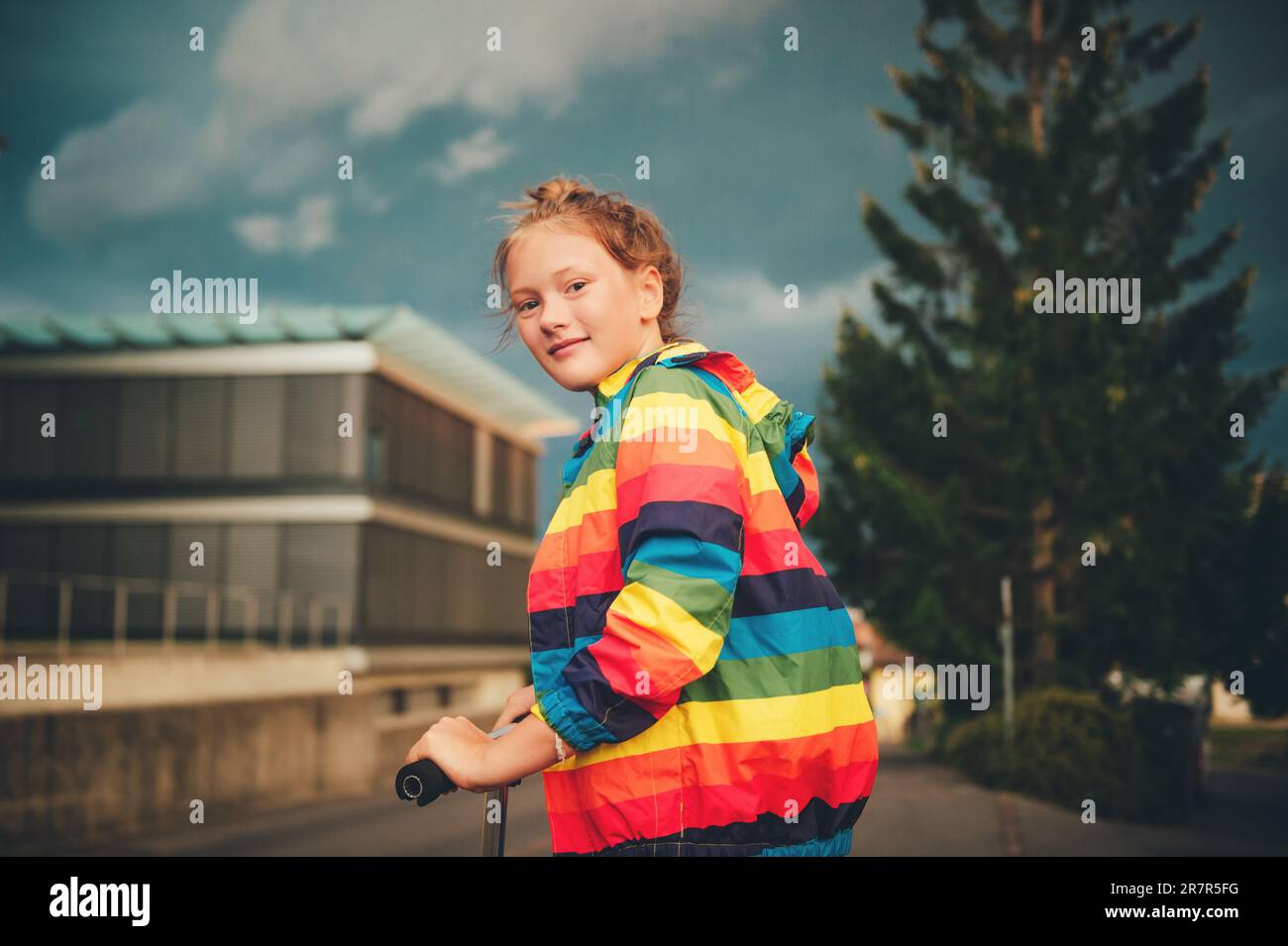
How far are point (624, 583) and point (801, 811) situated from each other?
0.41 meters

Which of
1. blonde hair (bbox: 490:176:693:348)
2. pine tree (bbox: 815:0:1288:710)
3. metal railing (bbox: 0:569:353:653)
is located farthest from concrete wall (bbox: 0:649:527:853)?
blonde hair (bbox: 490:176:693:348)

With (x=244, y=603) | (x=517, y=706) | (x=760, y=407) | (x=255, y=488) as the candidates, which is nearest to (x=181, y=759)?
(x=244, y=603)

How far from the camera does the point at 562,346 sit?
6.36 ft

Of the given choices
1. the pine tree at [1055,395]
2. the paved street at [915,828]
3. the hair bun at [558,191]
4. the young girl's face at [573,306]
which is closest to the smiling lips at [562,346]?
the young girl's face at [573,306]

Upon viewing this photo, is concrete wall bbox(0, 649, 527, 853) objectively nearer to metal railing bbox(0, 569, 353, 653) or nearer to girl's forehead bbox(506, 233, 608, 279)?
metal railing bbox(0, 569, 353, 653)

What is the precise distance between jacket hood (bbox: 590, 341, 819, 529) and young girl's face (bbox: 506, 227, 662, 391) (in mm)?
45

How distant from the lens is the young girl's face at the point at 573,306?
1.93m

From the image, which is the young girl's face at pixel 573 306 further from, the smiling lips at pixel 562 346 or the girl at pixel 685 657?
the girl at pixel 685 657

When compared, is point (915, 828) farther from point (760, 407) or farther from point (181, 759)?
point (760, 407)

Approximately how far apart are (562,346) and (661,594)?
580 millimetres

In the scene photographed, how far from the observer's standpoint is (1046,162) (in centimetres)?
1673

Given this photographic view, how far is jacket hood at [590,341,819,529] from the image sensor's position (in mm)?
1771
